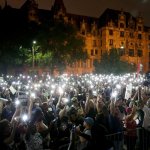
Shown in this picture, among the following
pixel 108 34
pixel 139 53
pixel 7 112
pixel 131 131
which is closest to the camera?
pixel 131 131

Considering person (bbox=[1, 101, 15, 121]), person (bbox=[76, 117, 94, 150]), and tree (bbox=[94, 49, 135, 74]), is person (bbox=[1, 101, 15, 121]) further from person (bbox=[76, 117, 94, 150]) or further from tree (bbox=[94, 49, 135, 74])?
tree (bbox=[94, 49, 135, 74])

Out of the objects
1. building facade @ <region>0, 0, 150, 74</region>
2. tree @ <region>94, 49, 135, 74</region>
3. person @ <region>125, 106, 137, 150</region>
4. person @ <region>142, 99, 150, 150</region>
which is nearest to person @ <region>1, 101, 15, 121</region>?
person @ <region>125, 106, 137, 150</region>

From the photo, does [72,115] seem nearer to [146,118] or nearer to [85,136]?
[146,118]

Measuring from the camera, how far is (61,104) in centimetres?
1282

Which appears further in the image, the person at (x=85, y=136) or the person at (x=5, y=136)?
the person at (x=85, y=136)

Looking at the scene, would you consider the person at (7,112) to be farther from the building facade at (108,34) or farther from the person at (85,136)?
the building facade at (108,34)

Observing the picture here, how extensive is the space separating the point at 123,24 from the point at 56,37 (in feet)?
105

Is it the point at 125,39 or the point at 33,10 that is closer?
the point at 33,10

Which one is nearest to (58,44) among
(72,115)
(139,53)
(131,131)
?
(139,53)

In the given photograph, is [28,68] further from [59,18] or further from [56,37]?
[59,18]

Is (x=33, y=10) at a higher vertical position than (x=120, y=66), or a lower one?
higher

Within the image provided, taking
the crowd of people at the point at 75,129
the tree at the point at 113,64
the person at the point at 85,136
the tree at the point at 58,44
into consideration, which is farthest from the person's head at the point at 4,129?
the tree at the point at 113,64

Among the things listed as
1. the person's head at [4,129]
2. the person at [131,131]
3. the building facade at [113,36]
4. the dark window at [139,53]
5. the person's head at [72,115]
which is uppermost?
the building facade at [113,36]

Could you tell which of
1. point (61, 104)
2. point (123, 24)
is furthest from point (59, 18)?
point (61, 104)
